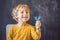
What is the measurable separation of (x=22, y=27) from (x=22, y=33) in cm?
5

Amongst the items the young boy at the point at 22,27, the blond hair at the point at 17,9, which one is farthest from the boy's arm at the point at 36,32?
the blond hair at the point at 17,9

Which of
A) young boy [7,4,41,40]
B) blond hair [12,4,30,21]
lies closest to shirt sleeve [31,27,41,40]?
young boy [7,4,41,40]

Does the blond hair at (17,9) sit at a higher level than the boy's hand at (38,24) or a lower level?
higher

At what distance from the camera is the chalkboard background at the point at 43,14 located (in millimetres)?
1199

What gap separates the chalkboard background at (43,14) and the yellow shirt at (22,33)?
0.04 m

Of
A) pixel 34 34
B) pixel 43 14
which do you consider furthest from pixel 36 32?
pixel 43 14

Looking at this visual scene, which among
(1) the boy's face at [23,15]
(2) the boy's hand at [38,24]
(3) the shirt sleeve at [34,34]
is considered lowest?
(3) the shirt sleeve at [34,34]

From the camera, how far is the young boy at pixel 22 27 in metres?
1.20

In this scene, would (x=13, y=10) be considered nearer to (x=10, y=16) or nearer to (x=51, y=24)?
(x=10, y=16)

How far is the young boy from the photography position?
1.20m

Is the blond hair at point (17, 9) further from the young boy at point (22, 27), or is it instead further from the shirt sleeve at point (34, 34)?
the shirt sleeve at point (34, 34)

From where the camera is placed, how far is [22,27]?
1.21 metres

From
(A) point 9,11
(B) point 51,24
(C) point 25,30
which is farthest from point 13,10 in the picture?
(B) point 51,24

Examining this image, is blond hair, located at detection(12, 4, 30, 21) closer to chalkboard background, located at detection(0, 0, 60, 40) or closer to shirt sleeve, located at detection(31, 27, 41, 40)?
chalkboard background, located at detection(0, 0, 60, 40)
